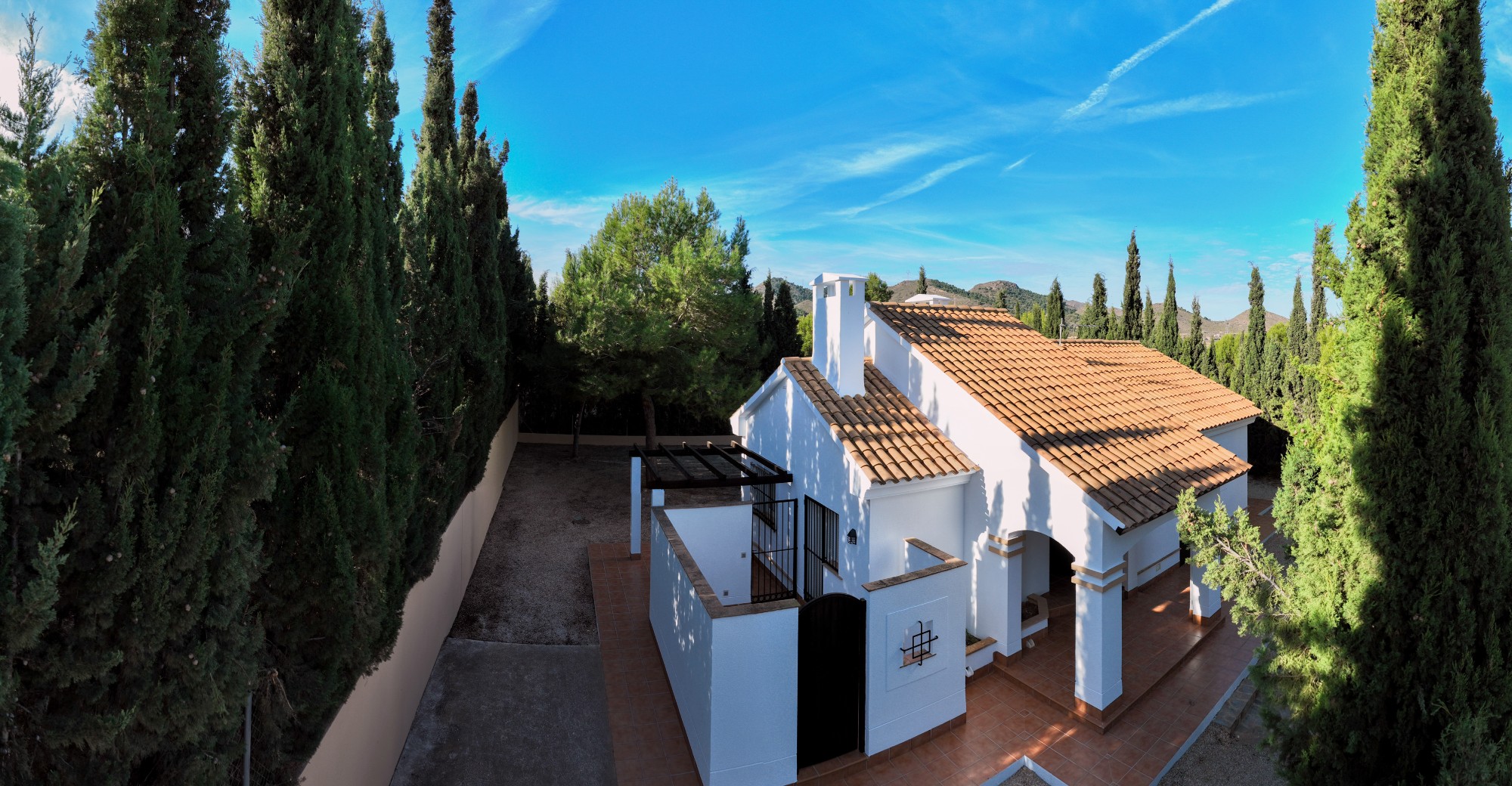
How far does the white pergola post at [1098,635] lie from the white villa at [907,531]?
28 millimetres

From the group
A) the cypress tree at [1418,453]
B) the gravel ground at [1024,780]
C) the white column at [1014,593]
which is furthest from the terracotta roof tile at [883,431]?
the cypress tree at [1418,453]

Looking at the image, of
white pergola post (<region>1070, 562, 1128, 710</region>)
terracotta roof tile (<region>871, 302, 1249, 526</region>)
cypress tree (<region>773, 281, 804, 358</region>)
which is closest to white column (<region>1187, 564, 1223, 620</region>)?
terracotta roof tile (<region>871, 302, 1249, 526</region>)

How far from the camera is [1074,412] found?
10617 millimetres

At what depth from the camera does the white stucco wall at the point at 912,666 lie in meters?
7.09

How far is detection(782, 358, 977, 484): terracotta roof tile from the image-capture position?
931cm

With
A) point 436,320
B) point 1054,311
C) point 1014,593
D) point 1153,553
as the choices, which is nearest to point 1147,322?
point 1054,311

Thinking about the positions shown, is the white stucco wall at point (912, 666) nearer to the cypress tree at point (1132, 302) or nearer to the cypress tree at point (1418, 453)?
the cypress tree at point (1418, 453)

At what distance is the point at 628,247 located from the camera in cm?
2245

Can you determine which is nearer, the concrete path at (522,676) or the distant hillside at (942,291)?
the concrete path at (522,676)

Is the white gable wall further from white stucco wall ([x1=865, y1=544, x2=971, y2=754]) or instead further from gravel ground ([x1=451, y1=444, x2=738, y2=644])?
gravel ground ([x1=451, y1=444, x2=738, y2=644])

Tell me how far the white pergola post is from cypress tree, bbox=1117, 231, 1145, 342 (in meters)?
22.7

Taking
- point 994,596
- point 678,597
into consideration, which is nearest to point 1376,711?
point 994,596

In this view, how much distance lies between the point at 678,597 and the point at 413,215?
748 cm

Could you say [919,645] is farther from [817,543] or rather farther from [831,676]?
[817,543]
